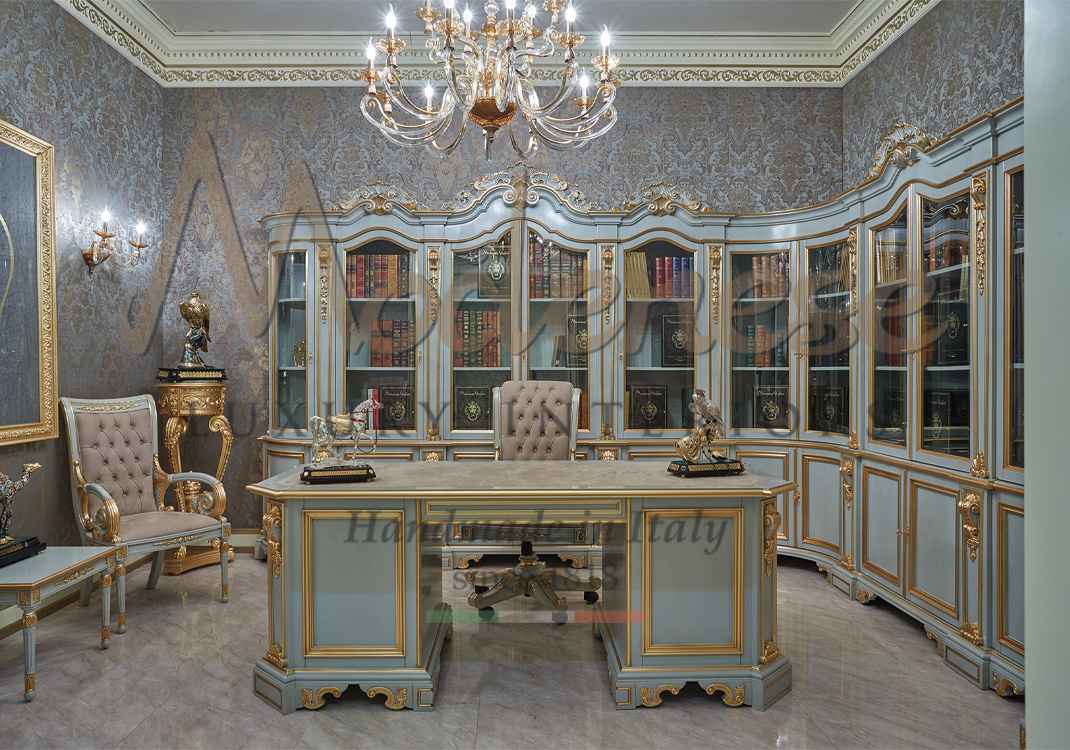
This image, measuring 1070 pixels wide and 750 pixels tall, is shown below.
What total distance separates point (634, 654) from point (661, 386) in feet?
7.00

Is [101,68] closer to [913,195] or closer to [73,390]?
[73,390]

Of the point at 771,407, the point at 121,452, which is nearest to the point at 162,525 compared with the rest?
the point at 121,452

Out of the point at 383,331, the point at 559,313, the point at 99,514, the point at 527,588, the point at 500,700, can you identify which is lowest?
the point at 500,700

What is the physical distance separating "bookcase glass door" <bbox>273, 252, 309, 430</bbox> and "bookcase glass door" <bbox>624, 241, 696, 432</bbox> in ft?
7.12

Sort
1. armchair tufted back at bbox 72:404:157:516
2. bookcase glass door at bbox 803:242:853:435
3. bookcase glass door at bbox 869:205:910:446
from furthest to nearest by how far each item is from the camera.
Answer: bookcase glass door at bbox 803:242:853:435 → armchair tufted back at bbox 72:404:157:516 → bookcase glass door at bbox 869:205:910:446

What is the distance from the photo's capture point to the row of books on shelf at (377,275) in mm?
4141

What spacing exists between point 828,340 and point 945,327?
103 cm

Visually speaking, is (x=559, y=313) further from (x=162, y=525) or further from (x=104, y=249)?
(x=104, y=249)

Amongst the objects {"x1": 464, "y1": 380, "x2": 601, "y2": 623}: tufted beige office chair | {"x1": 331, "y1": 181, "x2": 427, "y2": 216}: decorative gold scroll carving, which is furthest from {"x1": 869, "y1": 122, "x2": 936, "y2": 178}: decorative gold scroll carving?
{"x1": 331, "y1": 181, "x2": 427, "y2": 216}: decorative gold scroll carving

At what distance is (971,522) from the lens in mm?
2566

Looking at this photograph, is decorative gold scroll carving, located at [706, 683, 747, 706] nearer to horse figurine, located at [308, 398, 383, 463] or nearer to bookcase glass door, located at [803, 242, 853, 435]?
horse figurine, located at [308, 398, 383, 463]

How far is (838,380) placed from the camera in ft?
12.4

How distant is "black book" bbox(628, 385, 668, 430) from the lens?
415cm

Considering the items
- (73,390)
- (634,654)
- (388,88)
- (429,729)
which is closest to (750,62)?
(388,88)
